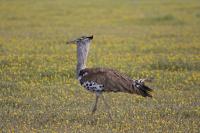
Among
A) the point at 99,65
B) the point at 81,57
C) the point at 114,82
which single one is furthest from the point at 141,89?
the point at 99,65

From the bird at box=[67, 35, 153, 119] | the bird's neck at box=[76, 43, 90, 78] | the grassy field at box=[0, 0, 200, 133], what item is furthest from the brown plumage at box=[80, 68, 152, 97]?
the grassy field at box=[0, 0, 200, 133]

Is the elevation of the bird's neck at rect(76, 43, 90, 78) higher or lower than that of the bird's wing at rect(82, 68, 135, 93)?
higher

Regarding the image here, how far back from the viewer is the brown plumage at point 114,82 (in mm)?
8461

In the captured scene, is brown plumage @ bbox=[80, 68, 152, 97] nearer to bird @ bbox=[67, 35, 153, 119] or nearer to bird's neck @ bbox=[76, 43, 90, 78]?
bird @ bbox=[67, 35, 153, 119]

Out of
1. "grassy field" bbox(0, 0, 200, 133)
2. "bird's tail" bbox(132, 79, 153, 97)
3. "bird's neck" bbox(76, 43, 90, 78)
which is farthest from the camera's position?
"bird's neck" bbox(76, 43, 90, 78)

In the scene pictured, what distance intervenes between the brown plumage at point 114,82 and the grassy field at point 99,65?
1.60ft

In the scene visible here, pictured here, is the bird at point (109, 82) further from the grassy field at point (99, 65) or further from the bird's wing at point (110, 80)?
the grassy field at point (99, 65)

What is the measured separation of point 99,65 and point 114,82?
15.7 ft

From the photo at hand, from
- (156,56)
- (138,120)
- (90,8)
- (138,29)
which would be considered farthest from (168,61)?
(90,8)

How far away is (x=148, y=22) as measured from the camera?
23.4 m

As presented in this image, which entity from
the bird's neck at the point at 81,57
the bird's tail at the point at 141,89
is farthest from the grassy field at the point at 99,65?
the bird's neck at the point at 81,57

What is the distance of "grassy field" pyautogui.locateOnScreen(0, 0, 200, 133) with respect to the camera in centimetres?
866

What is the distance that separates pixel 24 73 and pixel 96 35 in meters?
7.68

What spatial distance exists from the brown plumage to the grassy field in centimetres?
49
